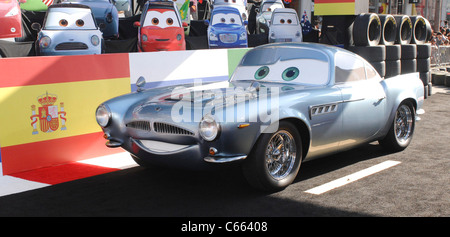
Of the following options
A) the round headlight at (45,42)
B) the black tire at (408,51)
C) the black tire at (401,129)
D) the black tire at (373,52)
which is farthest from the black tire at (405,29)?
the round headlight at (45,42)

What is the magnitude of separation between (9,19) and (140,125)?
571cm

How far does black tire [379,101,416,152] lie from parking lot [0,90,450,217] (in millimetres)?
266

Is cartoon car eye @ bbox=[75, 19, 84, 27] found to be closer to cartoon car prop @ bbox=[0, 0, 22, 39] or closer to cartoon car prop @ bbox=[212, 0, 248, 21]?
cartoon car prop @ bbox=[0, 0, 22, 39]

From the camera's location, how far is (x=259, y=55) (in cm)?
568

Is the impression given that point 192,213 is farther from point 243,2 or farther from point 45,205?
point 243,2

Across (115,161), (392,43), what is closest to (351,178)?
(115,161)

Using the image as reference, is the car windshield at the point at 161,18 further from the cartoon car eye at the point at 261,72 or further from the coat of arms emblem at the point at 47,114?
the cartoon car eye at the point at 261,72

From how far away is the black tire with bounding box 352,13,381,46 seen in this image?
9750 millimetres

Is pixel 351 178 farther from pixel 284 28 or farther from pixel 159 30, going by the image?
pixel 284 28

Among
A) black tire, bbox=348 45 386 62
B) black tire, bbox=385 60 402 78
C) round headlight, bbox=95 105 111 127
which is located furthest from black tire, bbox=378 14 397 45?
round headlight, bbox=95 105 111 127

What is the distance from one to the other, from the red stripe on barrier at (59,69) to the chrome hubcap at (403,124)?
3.40 metres

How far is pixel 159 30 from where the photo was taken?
10.7 meters

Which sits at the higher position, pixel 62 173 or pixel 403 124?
pixel 403 124

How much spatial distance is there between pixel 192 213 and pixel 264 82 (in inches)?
73.8
